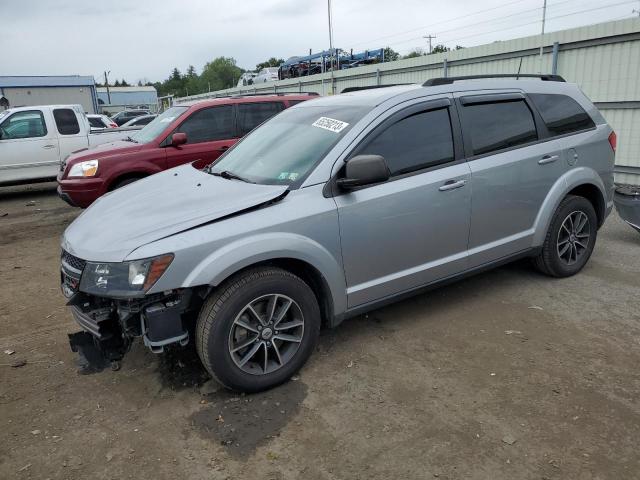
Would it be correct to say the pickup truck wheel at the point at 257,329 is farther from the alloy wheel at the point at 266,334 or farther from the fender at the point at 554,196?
the fender at the point at 554,196

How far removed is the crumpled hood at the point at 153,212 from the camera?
2.92 m

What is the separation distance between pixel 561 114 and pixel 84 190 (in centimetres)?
603

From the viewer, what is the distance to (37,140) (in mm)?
10672

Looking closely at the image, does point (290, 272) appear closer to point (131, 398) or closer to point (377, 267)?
point (377, 267)

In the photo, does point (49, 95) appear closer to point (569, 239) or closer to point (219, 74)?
point (569, 239)

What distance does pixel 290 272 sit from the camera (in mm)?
3242

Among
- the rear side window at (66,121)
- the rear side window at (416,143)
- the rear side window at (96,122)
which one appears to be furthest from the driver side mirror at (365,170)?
the rear side window at (96,122)

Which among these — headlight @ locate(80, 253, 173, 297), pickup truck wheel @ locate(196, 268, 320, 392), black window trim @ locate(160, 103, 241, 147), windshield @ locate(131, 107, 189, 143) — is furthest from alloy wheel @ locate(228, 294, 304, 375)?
windshield @ locate(131, 107, 189, 143)

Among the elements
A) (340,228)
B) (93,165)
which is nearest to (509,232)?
(340,228)

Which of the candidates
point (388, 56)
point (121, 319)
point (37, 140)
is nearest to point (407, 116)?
point (121, 319)

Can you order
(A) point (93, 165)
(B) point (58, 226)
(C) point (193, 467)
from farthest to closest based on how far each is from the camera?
(B) point (58, 226) < (A) point (93, 165) < (C) point (193, 467)

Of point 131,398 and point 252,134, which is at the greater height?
point 252,134

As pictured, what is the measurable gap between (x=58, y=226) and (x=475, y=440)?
7.65m

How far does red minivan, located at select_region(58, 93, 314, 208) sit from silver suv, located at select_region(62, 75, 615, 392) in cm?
314
